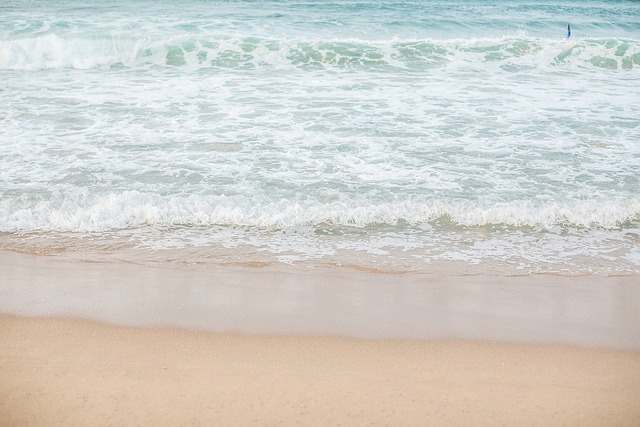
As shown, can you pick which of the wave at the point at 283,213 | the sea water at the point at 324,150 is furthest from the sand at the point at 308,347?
the wave at the point at 283,213

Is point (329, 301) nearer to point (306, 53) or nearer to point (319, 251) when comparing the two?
point (319, 251)

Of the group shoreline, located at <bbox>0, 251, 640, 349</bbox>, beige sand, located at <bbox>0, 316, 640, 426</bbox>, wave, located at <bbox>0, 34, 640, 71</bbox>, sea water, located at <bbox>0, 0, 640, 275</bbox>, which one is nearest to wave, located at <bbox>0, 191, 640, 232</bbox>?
sea water, located at <bbox>0, 0, 640, 275</bbox>

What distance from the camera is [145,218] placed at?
573 cm

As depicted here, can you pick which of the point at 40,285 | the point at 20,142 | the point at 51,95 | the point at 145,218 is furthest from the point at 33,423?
the point at 51,95

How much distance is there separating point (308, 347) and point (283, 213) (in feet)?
6.91

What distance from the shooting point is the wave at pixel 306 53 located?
43.8ft

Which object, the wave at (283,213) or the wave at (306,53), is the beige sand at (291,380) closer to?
the wave at (283,213)

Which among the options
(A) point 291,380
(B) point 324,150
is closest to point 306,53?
(B) point 324,150

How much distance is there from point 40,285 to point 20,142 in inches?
144

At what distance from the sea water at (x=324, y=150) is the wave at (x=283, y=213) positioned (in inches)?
0.7

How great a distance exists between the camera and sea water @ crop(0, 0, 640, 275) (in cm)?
540

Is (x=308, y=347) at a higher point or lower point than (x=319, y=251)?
lower

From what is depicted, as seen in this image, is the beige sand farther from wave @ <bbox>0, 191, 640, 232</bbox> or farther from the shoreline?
wave @ <bbox>0, 191, 640, 232</bbox>

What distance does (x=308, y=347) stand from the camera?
153 inches
